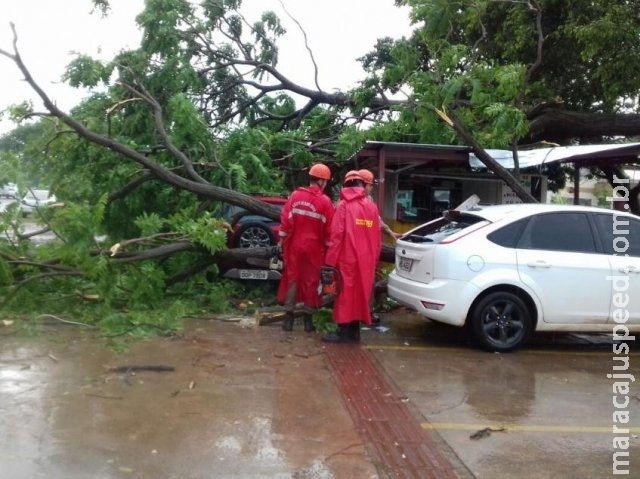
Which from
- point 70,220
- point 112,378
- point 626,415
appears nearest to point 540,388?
point 626,415

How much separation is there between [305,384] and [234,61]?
8.56 metres

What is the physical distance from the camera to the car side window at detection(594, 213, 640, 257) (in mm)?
7594

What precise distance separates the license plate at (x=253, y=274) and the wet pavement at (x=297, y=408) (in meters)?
1.60

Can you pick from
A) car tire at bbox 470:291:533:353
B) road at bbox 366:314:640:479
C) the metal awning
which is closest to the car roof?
car tire at bbox 470:291:533:353

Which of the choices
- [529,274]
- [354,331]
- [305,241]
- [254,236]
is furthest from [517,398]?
[254,236]

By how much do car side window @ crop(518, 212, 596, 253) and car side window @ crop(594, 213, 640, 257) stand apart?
15cm

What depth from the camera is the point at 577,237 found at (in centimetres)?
757

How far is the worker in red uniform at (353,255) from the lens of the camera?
7.49 metres

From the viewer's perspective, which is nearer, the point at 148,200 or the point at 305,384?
the point at 305,384

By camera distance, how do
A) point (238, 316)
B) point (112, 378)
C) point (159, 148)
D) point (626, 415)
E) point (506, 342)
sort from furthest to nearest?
point (159, 148)
point (238, 316)
point (506, 342)
point (112, 378)
point (626, 415)

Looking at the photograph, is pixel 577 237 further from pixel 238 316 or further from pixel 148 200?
pixel 148 200

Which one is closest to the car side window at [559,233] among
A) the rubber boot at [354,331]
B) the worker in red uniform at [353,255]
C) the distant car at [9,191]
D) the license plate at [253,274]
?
the worker in red uniform at [353,255]

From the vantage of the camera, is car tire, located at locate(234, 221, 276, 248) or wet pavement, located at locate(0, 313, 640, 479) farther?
car tire, located at locate(234, 221, 276, 248)

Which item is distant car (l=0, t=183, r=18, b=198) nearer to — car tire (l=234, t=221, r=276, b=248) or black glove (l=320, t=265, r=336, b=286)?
car tire (l=234, t=221, r=276, b=248)
